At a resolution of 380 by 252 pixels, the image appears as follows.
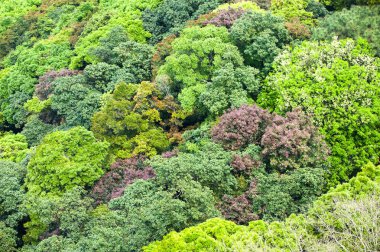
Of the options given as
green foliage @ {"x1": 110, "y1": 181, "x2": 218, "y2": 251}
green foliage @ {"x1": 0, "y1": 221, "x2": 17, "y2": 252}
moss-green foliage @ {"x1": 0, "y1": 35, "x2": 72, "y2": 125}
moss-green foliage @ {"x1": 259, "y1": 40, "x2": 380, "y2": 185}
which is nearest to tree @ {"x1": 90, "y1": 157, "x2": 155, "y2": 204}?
green foliage @ {"x1": 110, "y1": 181, "x2": 218, "y2": 251}

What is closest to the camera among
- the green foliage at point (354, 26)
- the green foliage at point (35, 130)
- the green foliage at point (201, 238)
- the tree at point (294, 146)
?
the green foliage at point (201, 238)

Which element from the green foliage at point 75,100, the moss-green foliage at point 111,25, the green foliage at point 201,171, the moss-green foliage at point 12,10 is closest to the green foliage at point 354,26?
the green foliage at point 201,171

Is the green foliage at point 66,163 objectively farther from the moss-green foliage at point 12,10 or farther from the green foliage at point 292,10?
the moss-green foliage at point 12,10

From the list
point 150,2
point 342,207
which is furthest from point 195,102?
point 150,2

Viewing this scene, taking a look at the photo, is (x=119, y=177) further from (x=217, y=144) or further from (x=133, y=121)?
(x=217, y=144)

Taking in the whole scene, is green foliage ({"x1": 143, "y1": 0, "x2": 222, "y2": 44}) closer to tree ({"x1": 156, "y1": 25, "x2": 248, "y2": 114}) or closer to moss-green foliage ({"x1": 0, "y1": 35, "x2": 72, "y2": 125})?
moss-green foliage ({"x1": 0, "y1": 35, "x2": 72, "y2": 125})
